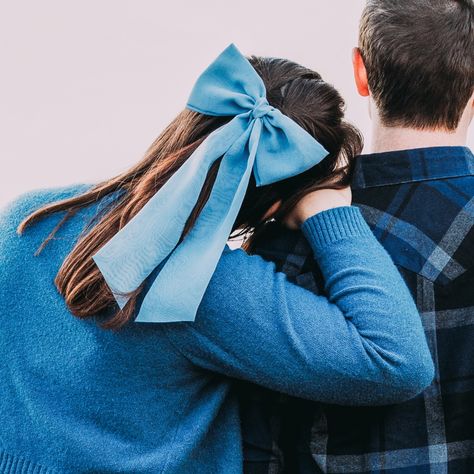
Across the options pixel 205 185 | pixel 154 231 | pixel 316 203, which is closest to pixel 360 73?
pixel 316 203

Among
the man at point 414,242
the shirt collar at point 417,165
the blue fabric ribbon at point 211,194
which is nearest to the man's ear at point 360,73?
the man at point 414,242

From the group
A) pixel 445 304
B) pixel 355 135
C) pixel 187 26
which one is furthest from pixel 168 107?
pixel 445 304

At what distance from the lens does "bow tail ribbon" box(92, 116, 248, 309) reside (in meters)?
1.08

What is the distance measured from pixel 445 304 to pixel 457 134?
0.98ft

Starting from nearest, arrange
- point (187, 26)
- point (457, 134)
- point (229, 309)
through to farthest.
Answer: point (229, 309) < point (457, 134) < point (187, 26)

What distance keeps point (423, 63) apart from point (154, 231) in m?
0.54

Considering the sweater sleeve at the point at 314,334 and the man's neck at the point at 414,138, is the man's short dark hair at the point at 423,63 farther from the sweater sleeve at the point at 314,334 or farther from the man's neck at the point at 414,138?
the sweater sleeve at the point at 314,334

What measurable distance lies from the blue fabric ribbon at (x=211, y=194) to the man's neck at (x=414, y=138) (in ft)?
0.64

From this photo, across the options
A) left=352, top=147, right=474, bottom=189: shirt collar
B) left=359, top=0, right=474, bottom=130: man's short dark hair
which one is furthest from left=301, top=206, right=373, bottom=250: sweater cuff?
left=359, top=0, right=474, bottom=130: man's short dark hair

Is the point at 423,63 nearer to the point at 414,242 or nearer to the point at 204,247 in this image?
the point at 414,242

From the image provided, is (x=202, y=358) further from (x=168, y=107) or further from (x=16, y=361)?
(x=168, y=107)

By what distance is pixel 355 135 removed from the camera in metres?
1.34

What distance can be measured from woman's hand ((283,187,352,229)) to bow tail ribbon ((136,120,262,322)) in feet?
0.47

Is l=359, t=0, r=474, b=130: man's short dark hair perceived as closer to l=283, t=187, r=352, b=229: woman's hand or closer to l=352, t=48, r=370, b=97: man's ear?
l=352, t=48, r=370, b=97: man's ear
